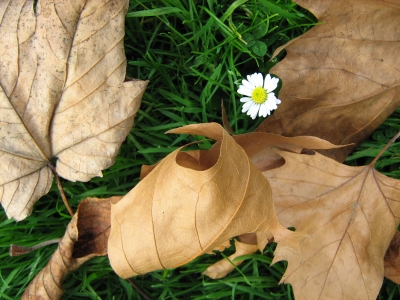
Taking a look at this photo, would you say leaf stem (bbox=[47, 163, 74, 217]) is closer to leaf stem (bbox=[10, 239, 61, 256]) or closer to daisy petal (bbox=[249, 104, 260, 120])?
leaf stem (bbox=[10, 239, 61, 256])

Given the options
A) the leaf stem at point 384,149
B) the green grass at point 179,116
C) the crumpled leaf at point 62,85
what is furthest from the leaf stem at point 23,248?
the leaf stem at point 384,149

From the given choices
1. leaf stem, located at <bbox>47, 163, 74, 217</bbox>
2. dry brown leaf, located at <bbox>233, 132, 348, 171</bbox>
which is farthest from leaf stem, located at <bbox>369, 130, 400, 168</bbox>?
leaf stem, located at <bbox>47, 163, 74, 217</bbox>

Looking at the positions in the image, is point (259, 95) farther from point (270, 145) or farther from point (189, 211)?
point (189, 211)

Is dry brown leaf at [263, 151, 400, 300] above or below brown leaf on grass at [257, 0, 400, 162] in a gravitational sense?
below

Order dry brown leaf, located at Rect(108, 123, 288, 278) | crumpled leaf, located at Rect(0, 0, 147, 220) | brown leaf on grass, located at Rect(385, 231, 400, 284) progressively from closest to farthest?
dry brown leaf, located at Rect(108, 123, 288, 278) → crumpled leaf, located at Rect(0, 0, 147, 220) → brown leaf on grass, located at Rect(385, 231, 400, 284)

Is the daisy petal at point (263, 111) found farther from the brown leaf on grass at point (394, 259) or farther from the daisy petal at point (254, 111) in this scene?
the brown leaf on grass at point (394, 259)

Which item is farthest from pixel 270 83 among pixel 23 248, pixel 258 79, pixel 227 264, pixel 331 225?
pixel 23 248

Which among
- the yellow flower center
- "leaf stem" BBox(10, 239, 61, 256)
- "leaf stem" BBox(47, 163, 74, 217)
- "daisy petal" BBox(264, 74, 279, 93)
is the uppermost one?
"daisy petal" BBox(264, 74, 279, 93)
